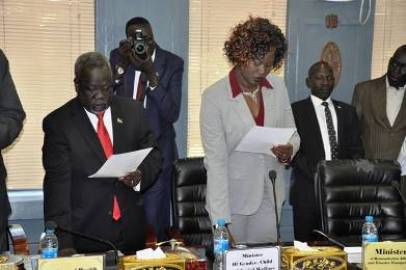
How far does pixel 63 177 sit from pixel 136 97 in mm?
1351

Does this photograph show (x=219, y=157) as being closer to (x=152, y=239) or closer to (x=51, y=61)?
(x=152, y=239)

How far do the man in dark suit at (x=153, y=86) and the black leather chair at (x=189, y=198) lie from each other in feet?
1.86

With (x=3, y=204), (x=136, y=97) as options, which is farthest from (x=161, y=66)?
(x=3, y=204)

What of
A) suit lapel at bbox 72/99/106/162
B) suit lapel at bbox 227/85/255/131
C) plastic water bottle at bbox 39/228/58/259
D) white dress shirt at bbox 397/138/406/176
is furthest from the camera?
white dress shirt at bbox 397/138/406/176

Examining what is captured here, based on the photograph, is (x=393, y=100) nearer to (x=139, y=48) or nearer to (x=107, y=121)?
(x=139, y=48)

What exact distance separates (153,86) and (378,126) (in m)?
1.61

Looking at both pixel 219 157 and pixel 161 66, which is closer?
pixel 219 157

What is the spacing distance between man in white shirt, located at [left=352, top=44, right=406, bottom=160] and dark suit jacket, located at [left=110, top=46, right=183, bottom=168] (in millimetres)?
1341

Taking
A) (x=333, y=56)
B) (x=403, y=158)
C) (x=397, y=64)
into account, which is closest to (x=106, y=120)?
(x=403, y=158)

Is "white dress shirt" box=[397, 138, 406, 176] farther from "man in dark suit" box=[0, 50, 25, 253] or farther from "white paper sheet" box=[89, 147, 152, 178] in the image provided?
"man in dark suit" box=[0, 50, 25, 253]

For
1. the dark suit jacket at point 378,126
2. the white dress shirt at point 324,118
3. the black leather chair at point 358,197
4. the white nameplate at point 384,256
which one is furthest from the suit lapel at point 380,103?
the white nameplate at point 384,256

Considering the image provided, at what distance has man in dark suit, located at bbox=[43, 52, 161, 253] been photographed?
230 centimetres

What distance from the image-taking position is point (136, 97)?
358 centimetres

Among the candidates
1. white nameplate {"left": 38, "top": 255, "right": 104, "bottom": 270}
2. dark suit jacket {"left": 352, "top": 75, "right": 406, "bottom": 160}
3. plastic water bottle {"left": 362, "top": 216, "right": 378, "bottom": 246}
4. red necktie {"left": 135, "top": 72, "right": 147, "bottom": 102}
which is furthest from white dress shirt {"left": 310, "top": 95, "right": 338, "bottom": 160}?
white nameplate {"left": 38, "top": 255, "right": 104, "bottom": 270}
